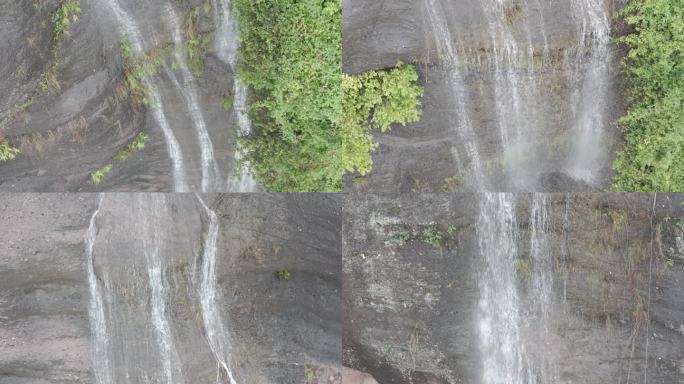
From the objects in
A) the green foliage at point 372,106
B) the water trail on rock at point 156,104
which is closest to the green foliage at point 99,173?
the water trail on rock at point 156,104

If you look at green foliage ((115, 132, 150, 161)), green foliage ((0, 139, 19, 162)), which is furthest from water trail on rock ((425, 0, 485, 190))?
green foliage ((0, 139, 19, 162))

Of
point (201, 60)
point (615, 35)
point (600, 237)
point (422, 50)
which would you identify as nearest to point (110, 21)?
point (201, 60)

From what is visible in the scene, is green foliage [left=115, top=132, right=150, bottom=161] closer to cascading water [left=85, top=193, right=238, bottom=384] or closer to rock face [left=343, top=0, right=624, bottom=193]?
cascading water [left=85, top=193, right=238, bottom=384]

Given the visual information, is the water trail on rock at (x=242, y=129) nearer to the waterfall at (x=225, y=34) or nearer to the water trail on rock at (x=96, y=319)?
the waterfall at (x=225, y=34)

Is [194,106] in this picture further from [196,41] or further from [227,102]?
[196,41]

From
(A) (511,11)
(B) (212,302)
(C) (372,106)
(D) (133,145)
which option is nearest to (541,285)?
(C) (372,106)
